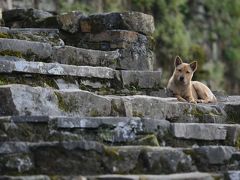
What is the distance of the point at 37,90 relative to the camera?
7.46 meters

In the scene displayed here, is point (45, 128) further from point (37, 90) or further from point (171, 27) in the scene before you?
point (171, 27)

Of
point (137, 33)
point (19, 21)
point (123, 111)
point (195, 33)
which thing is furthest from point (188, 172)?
point (195, 33)

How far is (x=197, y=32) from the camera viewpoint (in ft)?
68.1

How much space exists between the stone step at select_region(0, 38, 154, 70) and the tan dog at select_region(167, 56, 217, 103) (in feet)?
1.53

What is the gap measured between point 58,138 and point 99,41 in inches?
138

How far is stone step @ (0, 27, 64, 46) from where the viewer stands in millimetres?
9250

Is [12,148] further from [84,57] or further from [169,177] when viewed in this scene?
[84,57]

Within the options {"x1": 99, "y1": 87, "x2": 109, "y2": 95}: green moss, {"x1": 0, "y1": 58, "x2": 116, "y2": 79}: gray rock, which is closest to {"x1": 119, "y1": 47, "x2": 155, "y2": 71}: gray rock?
{"x1": 0, "y1": 58, "x2": 116, "y2": 79}: gray rock

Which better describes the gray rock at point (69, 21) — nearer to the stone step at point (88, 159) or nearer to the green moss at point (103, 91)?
the green moss at point (103, 91)

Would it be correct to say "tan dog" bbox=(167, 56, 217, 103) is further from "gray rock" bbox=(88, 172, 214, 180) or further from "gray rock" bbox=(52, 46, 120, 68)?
"gray rock" bbox=(88, 172, 214, 180)

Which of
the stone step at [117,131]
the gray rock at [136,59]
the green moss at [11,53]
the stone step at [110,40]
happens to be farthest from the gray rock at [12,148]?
the stone step at [110,40]

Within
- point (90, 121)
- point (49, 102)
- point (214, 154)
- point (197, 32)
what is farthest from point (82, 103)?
point (197, 32)

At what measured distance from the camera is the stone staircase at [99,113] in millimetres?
6672

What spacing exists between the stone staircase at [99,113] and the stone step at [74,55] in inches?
0.5
